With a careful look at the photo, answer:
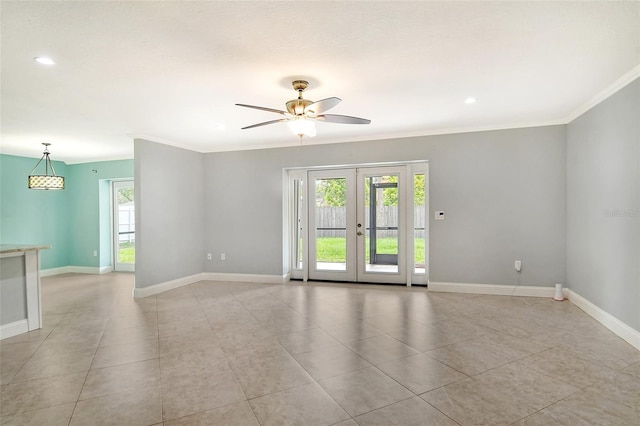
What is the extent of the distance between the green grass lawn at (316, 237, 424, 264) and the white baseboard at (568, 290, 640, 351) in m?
2.16

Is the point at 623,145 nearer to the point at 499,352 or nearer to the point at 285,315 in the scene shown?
the point at 499,352

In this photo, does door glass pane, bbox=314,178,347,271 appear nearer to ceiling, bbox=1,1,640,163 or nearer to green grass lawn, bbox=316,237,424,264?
green grass lawn, bbox=316,237,424,264

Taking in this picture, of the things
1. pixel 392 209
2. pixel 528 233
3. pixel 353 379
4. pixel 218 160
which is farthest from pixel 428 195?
pixel 218 160

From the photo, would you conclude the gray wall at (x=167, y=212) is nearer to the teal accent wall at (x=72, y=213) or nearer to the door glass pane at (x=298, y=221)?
the door glass pane at (x=298, y=221)

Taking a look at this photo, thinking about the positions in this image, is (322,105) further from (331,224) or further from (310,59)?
(331,224)

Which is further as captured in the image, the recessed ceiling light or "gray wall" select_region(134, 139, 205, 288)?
"gray wall" select_region(134, 139, 205, 288)

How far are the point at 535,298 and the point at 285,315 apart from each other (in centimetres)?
365

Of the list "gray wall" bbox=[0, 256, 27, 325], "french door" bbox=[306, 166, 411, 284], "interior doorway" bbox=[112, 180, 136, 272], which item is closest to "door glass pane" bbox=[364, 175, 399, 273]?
"french door" bbox=[306, 166, 411, 284]

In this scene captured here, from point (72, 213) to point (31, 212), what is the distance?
2.52 ft

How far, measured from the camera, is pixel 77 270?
745 cm

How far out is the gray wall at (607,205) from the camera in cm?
305

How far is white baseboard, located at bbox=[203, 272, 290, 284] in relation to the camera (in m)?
5.95

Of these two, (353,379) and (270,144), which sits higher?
(270,144)

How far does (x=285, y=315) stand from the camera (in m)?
4.08
